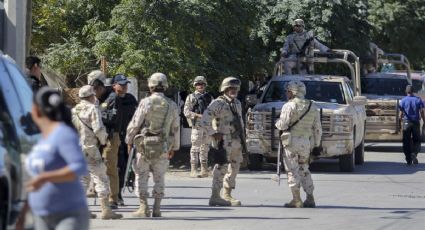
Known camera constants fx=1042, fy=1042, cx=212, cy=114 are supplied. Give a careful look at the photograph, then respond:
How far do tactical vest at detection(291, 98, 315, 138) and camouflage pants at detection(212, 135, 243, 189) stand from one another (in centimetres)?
81

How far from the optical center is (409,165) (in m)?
23.2

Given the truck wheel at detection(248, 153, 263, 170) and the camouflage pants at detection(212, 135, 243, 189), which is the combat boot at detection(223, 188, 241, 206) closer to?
the camouflage pants at detection(212, 135, 243, 189)

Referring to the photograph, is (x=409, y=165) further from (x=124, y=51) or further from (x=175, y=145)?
(x=175, y=145)

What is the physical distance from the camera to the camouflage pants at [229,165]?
47.3ft

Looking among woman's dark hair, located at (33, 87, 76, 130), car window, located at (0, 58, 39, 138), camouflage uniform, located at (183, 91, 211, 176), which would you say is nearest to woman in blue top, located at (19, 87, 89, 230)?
woman's dark hair, located at (33, 87, 76, 130)

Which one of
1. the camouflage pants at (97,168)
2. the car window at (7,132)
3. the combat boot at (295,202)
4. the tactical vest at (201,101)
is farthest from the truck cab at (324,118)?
the car window at (7,132)

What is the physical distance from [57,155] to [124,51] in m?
14.2

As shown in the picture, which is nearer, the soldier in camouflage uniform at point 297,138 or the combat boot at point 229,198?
the soldier in camouflage uniform at point 297,138

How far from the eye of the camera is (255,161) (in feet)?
70.0

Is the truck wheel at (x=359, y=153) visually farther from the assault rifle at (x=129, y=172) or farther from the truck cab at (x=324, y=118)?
the assault rifle at (x=129, y=172)

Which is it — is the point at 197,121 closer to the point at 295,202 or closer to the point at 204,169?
the point at 204,169

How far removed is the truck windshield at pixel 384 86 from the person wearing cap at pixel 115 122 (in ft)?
51.6

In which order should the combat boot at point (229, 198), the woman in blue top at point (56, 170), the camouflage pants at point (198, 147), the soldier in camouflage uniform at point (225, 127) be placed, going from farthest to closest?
the camouflage pants at point (198, 147), the combat boot at point (229, 198), the soldier in camouflage uniform at point (225, 127), the woman in blue top at point (56, 170)

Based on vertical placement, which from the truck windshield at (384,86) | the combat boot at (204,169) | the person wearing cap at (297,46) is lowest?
the combat boot at (204,169)
